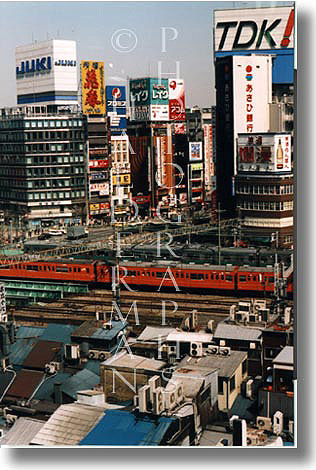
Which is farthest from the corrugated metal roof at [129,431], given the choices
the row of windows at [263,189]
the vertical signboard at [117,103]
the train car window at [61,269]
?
the vertical signboard at [117,103]

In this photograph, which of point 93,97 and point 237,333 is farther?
point 93,97

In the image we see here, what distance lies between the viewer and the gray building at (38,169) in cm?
2189

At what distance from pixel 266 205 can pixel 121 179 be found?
6.80 metres

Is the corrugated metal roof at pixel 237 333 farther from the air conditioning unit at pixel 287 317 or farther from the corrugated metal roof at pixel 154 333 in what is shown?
the corrugated metal roof at pixel 154 333

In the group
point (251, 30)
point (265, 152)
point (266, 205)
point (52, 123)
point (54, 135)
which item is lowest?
point (266, 205)

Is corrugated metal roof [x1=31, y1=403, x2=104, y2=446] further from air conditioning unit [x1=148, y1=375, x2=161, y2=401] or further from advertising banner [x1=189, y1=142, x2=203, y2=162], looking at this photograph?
advertising banner [x1=189, y1=142, x2=203, y2=162]

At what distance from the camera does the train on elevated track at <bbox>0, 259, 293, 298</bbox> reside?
14.6 meters

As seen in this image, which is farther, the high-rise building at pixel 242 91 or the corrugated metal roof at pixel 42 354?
the high-rise building at pixel 242 91

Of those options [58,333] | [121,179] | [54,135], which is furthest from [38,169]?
[58,333]

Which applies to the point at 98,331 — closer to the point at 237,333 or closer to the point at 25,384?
the point at 25,384

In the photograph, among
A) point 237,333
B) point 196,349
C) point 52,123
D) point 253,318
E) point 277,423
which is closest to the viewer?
point 277,423

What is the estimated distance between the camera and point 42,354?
35.4ft

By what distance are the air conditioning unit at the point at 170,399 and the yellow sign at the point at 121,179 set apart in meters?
12.3

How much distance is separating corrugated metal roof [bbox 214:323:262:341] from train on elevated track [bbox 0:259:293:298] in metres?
2.54
